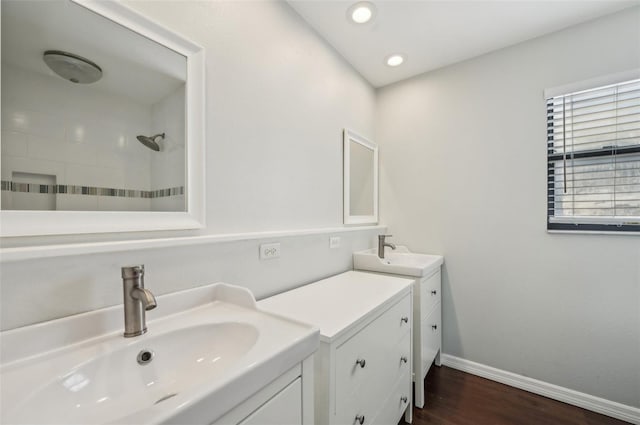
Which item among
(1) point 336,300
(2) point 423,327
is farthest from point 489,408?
(1) point 336,300

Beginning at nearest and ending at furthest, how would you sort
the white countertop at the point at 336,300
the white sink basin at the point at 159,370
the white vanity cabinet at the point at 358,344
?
the white sink basin at the point at 159,370, the white vanity cabinet at the point at 358,344, the white countertop at the point at 336,300

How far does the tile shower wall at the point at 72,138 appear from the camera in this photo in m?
0.71

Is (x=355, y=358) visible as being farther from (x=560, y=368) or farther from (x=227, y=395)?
(x=560, y=368)

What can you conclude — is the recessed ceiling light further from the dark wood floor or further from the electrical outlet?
the dark wood floor

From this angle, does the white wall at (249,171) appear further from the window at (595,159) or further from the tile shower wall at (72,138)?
the window at (595,159)

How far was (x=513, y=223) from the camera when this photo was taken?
1923 mm

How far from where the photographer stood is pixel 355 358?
1.03 meters

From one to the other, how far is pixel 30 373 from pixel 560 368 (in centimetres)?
258

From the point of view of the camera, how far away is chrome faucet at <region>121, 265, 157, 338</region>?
785 millimetres

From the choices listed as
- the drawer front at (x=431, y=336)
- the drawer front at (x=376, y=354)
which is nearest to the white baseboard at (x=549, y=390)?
the drawer front at (x=431, y=336)

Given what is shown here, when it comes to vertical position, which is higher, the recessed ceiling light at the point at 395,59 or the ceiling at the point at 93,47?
the recessed ceiling light at the point at 395,59

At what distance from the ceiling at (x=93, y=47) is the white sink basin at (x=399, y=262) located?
1.51 meters

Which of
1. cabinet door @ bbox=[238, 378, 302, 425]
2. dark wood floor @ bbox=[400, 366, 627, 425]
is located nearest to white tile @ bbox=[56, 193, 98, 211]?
cabinet door @ bbox=[238, 378, 302, 425]

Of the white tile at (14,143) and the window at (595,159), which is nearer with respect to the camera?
the white tile at (14,143)
